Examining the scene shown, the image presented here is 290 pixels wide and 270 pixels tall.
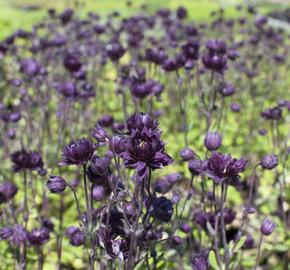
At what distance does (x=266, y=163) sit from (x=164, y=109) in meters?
4.39

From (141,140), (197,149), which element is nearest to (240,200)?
(197,149)

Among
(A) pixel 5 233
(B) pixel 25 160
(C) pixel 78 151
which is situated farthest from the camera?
(B) pixel 25 160

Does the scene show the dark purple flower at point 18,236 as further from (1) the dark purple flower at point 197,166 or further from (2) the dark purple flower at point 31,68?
(2) the dark purple flower at point 31,68

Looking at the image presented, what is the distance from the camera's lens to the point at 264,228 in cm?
301

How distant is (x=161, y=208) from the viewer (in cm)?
250

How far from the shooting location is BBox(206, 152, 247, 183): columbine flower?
8.50ft

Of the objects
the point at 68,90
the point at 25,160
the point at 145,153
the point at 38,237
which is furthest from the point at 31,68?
the point at 145,153

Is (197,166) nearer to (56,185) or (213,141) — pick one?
(213,141)

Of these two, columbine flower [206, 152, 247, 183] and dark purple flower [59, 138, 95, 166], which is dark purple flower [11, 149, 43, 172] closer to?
dark purple flower [59, 138, 95, 166]

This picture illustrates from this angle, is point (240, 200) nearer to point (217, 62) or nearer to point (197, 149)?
point (197, 149)

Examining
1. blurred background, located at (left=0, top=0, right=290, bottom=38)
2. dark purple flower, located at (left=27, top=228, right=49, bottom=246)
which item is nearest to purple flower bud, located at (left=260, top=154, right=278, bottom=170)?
dark purple flower, located at (left=27, top=228, right=49, bottom=246)

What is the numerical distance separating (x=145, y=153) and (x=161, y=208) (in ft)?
1.45

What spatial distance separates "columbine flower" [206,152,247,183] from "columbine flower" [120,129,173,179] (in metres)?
0.51

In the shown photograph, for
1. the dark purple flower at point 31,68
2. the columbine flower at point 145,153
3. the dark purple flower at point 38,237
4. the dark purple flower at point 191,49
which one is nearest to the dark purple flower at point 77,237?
the dark purple flower at point 38,237
